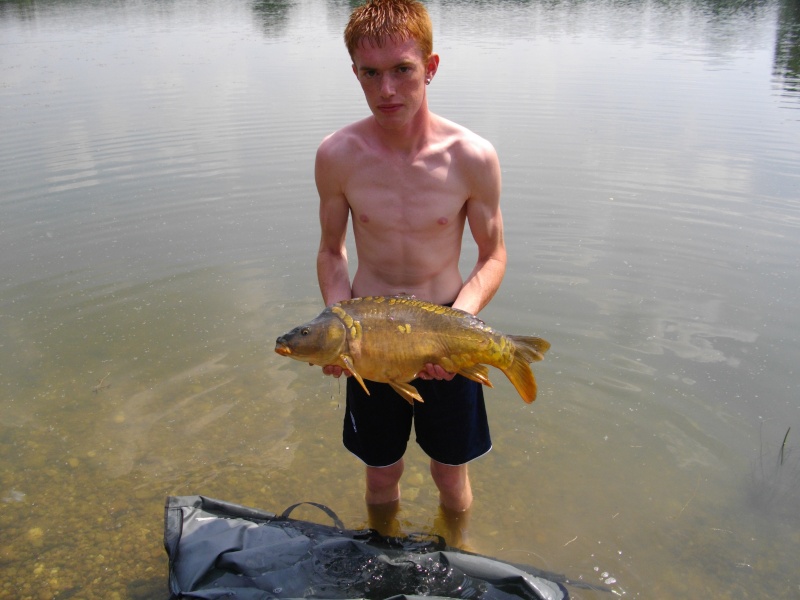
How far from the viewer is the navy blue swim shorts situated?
3.33m

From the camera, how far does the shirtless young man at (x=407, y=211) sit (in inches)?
119

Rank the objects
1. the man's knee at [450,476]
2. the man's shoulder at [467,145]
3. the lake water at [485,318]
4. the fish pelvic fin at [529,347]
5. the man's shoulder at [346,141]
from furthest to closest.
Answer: the lake water at [485,318]
the man's knee at [450,476]
the man's shoulder at [346,141]
the man's shoulder at [467,145]
the fish pelvic fin at [529,347]

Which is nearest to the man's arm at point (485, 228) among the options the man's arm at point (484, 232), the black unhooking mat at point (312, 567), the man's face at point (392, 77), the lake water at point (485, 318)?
the man's arm at point (484, 232)

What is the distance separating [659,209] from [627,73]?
963 centimetres

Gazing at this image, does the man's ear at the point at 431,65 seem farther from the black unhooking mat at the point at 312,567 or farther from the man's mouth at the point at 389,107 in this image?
the black unhooking mat at the point at 312,567

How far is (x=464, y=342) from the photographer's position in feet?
9.82

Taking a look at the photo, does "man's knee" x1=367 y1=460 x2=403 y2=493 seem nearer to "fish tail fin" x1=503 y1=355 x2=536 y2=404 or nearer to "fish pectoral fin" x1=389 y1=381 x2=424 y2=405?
"fish pectoral fin" x1=389 y1=381 x2=424 y2=405

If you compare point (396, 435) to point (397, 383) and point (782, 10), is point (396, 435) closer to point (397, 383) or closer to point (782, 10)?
point (397, 383)

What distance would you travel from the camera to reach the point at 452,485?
12.2 feet

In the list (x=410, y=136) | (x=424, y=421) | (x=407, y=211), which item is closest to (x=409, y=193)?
(x=407, y=211)

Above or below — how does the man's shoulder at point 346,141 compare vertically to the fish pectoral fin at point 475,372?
above

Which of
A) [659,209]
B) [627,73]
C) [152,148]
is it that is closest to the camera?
[659,209]

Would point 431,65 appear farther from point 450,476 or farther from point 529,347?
point 450,476

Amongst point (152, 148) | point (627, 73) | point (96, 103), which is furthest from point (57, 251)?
point (627, 73)
